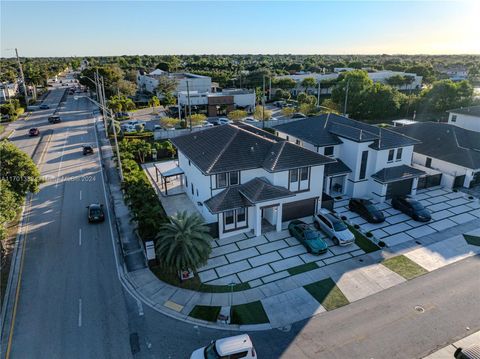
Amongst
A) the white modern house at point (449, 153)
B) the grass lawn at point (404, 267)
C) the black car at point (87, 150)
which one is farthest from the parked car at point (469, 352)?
the black car at point (87, 150)

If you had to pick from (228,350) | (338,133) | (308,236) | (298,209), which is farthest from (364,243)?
(228,350)

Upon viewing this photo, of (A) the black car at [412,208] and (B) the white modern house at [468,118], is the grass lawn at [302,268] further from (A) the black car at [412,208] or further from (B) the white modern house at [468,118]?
(B) the white modern house at [468,118]

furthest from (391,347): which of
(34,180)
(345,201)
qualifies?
(34,180)

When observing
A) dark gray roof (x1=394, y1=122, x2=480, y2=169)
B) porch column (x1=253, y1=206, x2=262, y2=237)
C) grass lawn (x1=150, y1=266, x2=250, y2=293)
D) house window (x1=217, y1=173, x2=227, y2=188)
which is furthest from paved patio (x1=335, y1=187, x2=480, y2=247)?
grass lawn (x1=150, y1=266, x2=250, y2=293)

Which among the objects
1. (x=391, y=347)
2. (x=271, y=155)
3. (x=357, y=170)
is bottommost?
(x=391, y=347)

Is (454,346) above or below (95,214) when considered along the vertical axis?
below

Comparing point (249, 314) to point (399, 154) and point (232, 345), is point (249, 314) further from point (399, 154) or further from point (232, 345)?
point (399, 154)

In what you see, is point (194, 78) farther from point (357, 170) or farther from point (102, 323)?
point (102, 323)
